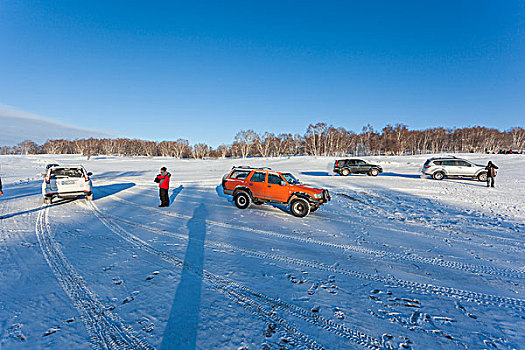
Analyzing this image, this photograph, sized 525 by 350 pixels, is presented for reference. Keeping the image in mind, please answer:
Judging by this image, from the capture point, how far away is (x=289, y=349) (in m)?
2.74

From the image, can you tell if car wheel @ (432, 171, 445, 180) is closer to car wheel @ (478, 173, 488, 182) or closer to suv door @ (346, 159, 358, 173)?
car wheel @ (478, 173, 488, 182)

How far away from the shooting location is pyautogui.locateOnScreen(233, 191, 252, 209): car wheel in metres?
9.62

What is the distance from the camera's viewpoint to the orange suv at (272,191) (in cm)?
870

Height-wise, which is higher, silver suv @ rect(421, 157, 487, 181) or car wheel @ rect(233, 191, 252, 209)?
silver suv @ rect(421, 157, 487, 181)

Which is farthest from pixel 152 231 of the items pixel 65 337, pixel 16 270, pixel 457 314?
pixel 457 314

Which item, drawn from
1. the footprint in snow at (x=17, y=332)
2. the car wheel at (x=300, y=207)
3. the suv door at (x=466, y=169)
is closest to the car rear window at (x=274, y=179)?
the car wheel at (x=300, y=207)

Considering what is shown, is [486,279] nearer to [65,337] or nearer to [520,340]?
[520,340]

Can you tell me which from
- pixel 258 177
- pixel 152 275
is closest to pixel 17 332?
pixel 152 275

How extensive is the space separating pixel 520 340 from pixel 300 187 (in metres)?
6.33

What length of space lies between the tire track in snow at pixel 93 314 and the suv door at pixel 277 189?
6247 mm

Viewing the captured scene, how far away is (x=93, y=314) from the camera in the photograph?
3.21 m

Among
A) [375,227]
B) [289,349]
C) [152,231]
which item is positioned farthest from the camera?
[375,227]

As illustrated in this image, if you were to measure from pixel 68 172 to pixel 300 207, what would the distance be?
9.88 m

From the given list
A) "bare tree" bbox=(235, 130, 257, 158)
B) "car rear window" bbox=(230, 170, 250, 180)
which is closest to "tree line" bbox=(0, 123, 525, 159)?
"bare tree" bbox=(235, 130, 257, 158)
